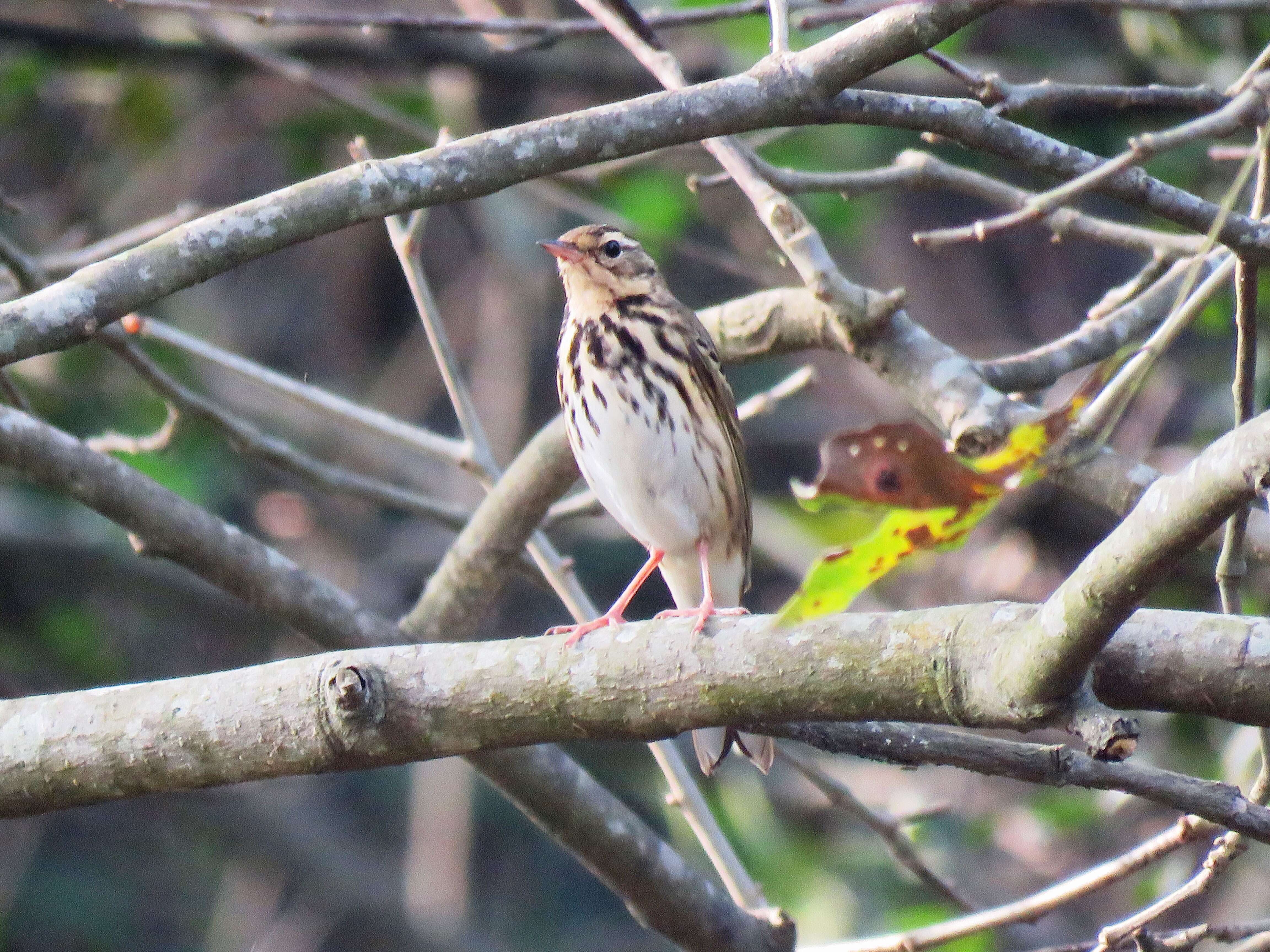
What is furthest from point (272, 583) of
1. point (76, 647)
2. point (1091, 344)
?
point (76, 647)

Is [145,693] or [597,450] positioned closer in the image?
[145,693]

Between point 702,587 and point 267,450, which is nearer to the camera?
point 267,450

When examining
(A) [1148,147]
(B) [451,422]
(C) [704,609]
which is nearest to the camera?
(A) [1148,147]

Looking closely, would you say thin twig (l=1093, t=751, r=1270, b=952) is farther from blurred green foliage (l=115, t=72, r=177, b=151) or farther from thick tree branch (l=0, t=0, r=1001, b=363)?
blurred green foliage (l=115, t=72, r=177, b=151)

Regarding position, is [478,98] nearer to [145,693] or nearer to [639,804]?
[639,804]

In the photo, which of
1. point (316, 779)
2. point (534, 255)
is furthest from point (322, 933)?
point (534, 255)

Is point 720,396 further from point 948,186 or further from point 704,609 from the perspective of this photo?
point 948,186

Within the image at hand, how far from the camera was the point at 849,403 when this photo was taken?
32.1 ft

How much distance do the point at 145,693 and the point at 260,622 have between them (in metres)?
6.06

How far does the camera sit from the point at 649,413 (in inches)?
186

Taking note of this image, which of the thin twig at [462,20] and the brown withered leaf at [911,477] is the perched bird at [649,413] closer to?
the thin twig at [462,20]

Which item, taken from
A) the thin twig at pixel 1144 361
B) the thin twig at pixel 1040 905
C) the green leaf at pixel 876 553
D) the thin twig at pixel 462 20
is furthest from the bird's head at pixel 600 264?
the green leaf at pixel 876 553

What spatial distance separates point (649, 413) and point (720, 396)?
0.25 meters

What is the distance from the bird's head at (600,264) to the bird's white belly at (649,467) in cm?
41
